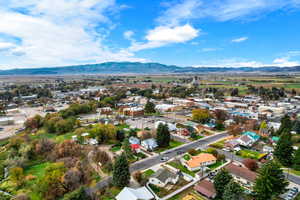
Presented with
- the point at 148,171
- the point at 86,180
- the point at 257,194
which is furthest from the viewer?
the point at 148,171

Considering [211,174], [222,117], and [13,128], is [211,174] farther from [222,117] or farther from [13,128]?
[13,128]

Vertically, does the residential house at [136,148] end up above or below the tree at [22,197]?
above

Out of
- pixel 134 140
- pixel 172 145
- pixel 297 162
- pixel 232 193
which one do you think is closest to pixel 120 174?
pixel 232 193

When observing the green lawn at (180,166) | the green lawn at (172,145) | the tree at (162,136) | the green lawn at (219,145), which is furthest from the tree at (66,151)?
the green lawn at (219,145)

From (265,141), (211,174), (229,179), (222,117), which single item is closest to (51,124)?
(211,174)

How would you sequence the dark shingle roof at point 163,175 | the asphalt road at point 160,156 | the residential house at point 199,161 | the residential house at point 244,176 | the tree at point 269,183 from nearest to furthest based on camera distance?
the tree at point 269,183, the residential house at point 244,176, the dark shingle roof at point 163,175, the asphalt road at point 160,156, the residential house at point 199,161

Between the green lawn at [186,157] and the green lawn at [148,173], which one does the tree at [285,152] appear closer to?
the green lawn at [186,157]
